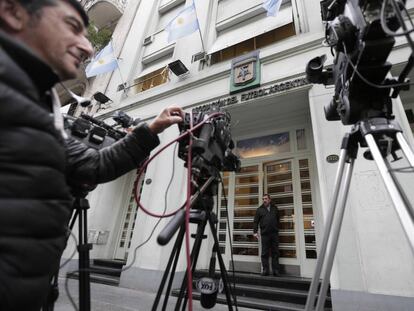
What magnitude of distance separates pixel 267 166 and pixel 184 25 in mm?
4324

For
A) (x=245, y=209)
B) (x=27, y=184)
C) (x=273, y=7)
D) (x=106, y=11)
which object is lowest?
(x=27, y=184)

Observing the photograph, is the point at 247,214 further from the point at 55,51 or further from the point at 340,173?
the point at 55,51

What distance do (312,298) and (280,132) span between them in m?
4.97

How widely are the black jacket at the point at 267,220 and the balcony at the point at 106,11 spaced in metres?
10.9

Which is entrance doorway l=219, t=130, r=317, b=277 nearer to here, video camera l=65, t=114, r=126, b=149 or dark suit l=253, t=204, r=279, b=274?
dark suit l=253, t=204, r=279, b=274

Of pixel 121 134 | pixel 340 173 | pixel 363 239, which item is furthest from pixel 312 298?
pixel 363 239

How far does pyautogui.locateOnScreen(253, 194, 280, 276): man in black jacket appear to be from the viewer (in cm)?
429

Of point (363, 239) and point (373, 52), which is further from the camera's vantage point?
point (363, 239)

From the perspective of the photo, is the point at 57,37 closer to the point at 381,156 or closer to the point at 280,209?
the point at 381,156

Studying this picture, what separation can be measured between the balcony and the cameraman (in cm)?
1153

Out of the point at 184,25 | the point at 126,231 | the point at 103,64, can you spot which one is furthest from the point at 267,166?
the point at 103,64

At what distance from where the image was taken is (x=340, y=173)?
4.07 ft

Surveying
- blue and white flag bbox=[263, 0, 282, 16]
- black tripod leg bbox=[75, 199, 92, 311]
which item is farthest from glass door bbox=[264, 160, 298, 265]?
black tripod leg bbox=[75, 199, 92, 311]

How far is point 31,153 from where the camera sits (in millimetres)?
594
